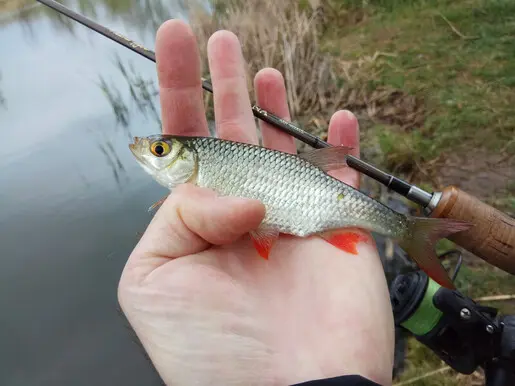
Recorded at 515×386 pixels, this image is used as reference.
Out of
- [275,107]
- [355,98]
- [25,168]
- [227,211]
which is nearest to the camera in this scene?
[227,211]

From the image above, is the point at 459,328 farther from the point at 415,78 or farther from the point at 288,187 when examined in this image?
the point at 415,78

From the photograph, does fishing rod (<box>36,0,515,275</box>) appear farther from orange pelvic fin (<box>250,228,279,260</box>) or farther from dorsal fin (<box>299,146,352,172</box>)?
orange pelvic fin (<box>250,228,279,260</box>)

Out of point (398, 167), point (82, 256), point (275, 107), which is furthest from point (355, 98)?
point (82, 256)

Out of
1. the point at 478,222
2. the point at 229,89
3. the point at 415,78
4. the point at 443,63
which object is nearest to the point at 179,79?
the point at 229,89

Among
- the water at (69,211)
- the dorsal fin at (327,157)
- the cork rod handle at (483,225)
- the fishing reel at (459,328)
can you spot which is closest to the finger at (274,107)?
the dorsal fin at (327,157)

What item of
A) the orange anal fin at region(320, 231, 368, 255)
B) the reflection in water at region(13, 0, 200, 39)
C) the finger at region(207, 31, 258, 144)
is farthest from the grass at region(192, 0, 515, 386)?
the finger at region(207, 31, 258, 144)

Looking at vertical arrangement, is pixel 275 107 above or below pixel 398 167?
above

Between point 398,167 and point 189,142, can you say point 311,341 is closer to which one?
point 189,142
